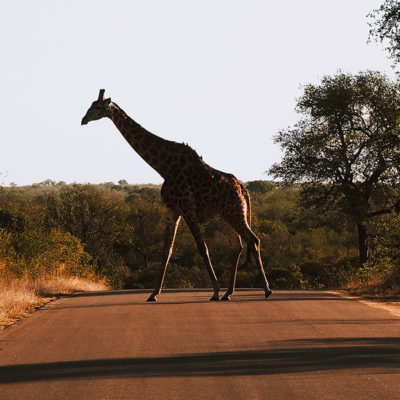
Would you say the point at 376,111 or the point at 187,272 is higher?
the point at 376,111

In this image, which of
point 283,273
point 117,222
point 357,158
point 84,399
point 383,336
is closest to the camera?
point 84,399

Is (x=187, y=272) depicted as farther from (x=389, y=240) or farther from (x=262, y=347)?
(x=262, y=347)

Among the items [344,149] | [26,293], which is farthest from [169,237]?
[344,149]

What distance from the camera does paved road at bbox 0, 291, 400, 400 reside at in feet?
25.5

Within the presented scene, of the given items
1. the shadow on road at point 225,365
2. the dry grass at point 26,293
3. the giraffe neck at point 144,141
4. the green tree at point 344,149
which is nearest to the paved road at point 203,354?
the shadow on road at point 225,365

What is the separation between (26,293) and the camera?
1722 centimetres

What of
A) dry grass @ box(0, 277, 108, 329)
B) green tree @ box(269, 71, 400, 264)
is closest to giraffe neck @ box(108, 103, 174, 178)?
dry grass @ box(0, 277, 108, 329)

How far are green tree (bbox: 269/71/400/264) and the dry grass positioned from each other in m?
13.3

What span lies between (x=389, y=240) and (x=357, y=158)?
1278 cm

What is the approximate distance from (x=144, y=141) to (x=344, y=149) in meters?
18.9

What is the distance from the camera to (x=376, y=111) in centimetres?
3606

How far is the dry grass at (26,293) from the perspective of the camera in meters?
14.3

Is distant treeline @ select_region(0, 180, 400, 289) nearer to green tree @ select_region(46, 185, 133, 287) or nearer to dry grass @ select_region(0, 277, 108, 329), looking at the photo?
green tree @ select_region(46, 185, 133, 287)

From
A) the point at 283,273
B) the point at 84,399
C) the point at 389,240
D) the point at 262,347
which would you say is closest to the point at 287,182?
the point at 283,273
